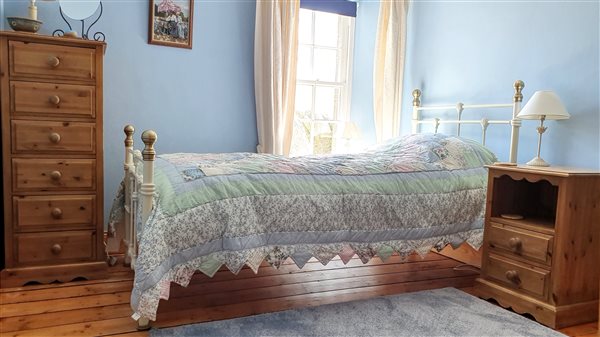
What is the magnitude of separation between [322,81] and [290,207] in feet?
7.99

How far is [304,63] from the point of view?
421 cm

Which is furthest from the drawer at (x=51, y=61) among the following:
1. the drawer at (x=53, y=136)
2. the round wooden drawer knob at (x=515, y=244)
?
the round wooden drawer knob at (x=515, y=244)

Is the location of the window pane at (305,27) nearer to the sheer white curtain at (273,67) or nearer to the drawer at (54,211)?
the sheer white curtain at (273,67)

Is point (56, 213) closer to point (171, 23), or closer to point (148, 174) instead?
point (148, 174)

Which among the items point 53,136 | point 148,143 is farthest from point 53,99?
point 148,143

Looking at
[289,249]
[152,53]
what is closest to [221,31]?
[152,53]

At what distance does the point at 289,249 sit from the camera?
82.8 inches

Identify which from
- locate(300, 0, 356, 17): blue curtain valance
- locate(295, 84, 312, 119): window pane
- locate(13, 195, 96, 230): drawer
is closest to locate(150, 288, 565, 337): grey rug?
locate(13, 195, 96, 230): drawer

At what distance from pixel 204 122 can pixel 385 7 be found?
1895 millimetres

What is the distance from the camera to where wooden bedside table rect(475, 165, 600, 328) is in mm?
2049

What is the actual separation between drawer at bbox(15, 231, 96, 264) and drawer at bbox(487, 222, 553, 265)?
7.00 feet

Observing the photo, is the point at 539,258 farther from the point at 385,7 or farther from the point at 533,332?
the point at 385,7

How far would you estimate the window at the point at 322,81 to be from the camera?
165 inches

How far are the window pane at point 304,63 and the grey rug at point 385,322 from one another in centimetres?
248
